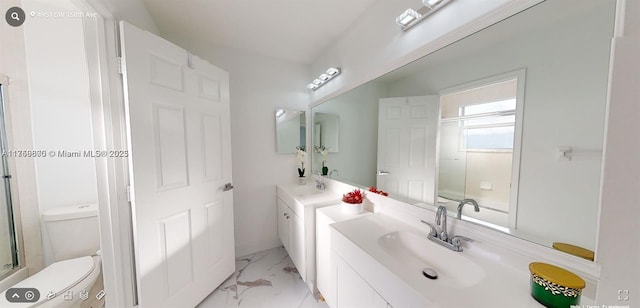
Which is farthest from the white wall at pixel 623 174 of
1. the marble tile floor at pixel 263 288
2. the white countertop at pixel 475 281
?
the marble tile floor at pixel 263 288

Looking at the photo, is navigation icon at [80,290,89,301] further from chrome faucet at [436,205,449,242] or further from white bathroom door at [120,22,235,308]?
chrome faucet at [436,205,449,242]

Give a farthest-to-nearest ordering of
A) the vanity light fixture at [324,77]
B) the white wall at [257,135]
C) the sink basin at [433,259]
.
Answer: the white wall at [257,135] < the vanity light fixture at [324,77] < the sink basin at [433,259]

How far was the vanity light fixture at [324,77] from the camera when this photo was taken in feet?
6.12

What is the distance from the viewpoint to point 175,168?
136cm

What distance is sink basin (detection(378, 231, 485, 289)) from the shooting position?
0.86m

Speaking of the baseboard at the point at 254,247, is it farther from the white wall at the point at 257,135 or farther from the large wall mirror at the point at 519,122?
the large wall mirror at the point at 519,122

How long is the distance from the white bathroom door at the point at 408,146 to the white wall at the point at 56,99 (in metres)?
1.92

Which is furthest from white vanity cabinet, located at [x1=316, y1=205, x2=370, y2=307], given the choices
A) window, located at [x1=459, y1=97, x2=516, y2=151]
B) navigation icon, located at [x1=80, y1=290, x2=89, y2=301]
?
navigation icon, located at [x1=80, y1=290, x2=89, y2=301]

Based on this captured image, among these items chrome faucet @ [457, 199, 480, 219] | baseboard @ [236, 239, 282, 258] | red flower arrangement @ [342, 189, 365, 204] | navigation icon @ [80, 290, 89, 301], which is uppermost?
chrome faucet @ [457, 199, 480, 219]

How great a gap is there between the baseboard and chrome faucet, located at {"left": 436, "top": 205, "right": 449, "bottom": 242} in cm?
189

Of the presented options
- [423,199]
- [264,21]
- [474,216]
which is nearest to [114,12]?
[264,21]

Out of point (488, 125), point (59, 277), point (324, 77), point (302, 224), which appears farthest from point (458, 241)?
point (59, 277)

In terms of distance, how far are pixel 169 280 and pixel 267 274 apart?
81cm

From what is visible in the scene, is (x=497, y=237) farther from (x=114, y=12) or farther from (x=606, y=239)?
(x=114, y=12)
